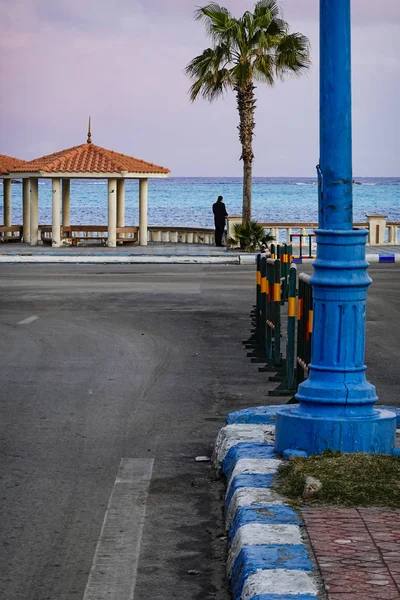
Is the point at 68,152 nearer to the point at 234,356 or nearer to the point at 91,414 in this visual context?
the point at 234,356

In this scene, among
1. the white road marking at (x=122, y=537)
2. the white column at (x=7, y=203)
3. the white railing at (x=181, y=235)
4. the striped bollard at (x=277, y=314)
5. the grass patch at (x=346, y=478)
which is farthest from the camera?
the white column at (x=7, y=203)

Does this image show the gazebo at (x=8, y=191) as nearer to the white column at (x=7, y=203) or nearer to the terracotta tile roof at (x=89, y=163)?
the white column at (x=7, y=203)

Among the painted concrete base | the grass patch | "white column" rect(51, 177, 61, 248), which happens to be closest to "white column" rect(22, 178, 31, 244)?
"white column" rect(51, 177, 61, 248)

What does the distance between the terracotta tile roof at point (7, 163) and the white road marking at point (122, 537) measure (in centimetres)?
3592

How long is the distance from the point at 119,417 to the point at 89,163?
104ft

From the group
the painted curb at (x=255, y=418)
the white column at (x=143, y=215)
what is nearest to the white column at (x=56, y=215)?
the white column at (x=143, y=215)

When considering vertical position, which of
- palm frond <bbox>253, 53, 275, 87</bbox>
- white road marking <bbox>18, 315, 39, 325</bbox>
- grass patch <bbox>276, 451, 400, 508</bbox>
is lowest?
white road marking <bbox>18, 315, 39, 325</bbox>

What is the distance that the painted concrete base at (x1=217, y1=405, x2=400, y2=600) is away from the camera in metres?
4.95

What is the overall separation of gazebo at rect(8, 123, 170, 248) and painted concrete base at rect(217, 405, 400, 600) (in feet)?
104

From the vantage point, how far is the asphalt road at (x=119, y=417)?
605cm

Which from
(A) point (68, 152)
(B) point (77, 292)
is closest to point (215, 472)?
(B) point (77, 292)

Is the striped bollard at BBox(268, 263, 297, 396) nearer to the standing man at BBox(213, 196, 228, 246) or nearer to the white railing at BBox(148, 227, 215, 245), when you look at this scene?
the standing man at BBox(213, 196, 228, 246)

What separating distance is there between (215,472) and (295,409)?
0.79m

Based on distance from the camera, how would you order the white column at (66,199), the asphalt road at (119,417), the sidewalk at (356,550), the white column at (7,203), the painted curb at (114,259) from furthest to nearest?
the white column at (7,203) < the white column at (66,199) < the painted curb at (114,259) < the asphalt road at (119,417) < the sidewalk at (356,550)
